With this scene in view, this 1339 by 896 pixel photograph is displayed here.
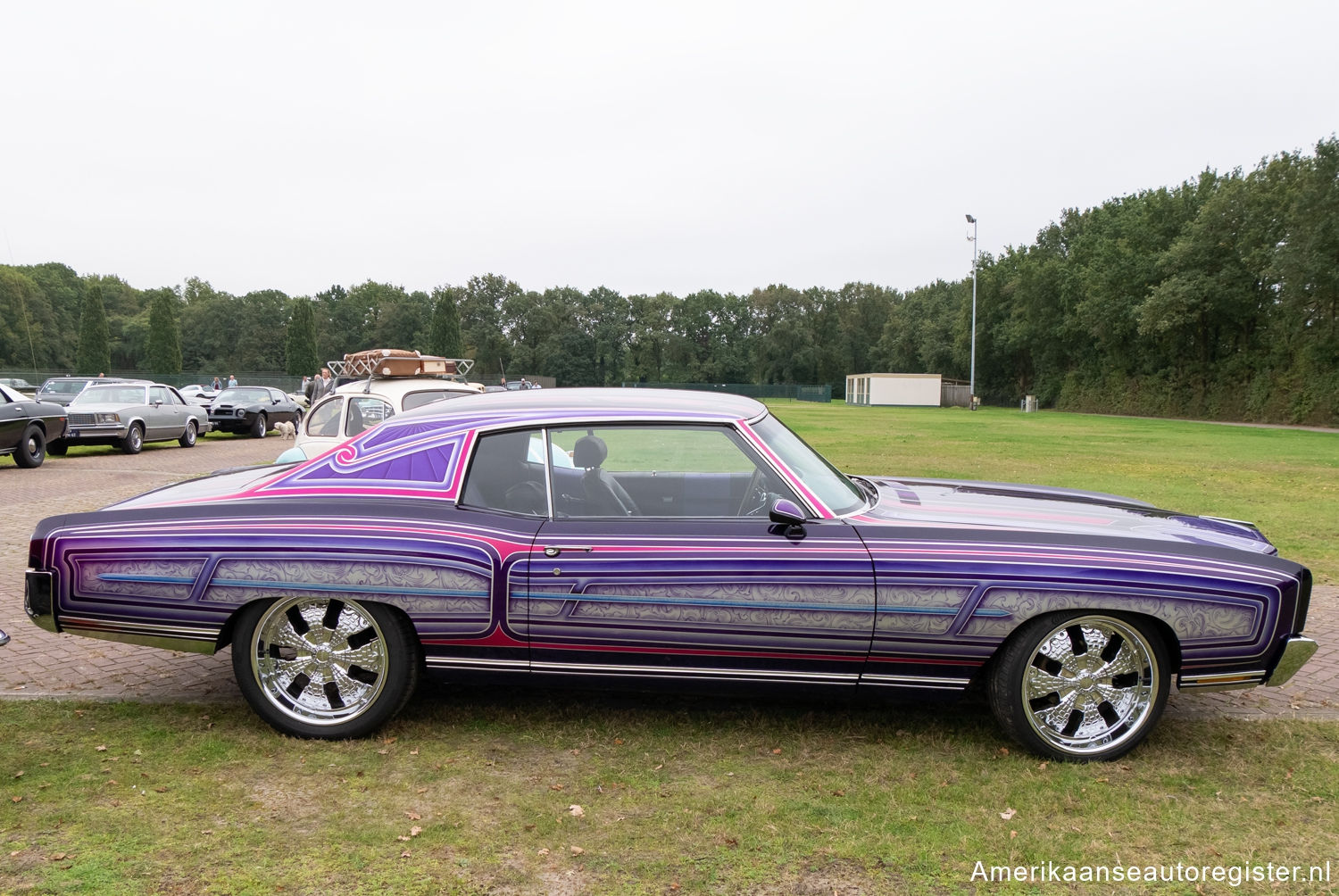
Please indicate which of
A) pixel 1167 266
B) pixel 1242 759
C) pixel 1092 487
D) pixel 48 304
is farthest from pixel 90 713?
pixel 48 304

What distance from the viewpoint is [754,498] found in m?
3.99

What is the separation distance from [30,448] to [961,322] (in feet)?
232

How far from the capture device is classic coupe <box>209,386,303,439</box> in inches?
953

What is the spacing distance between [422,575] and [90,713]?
6.23 ft

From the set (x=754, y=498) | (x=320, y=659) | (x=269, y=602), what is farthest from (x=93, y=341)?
(x=754, y=498)

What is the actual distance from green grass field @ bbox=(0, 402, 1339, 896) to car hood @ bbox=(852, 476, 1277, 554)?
92 centimetres

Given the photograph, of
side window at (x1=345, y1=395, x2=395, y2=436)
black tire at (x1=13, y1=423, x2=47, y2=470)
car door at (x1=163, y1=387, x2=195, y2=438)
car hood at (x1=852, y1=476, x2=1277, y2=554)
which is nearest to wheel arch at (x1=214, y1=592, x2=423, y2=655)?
car hood at (x1=852, y1=476, x2=1277, y2=554)

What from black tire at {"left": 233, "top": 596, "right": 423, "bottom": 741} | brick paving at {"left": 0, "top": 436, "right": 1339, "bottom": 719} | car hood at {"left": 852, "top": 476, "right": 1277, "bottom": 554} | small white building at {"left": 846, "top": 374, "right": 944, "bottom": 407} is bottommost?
brick paving at {"left": 0, "top": 436, "right": 1339, "bottom": 719}

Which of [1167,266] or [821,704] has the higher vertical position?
[1167,266]

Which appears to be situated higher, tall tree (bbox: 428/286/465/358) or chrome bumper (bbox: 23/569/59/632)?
tall tree (bbox: 428/286/465/358)

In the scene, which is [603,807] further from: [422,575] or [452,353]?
[452,353]

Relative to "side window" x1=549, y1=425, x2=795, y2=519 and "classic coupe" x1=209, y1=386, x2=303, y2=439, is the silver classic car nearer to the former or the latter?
"classic coupe" x1=209, y1=386, x2=303, y2=439

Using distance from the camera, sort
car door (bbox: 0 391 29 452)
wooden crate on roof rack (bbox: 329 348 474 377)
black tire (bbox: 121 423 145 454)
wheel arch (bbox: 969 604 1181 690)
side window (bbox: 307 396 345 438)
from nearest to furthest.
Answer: wheel arch (bbox: 969 604 1181 690) < side window (bbox: 307 396 345 438) < wooden crate on roof rack (bbox: 329 348 474 377) < car door (bbox: 0 391 29 452) < black tire (bbox: 121 423 145 454)

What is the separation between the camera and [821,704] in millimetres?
4336
